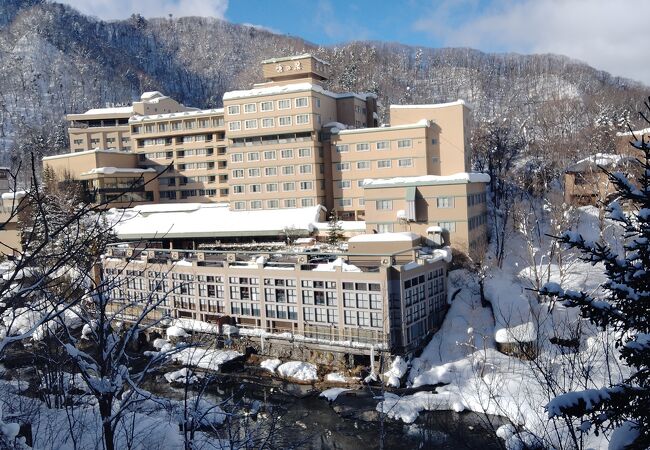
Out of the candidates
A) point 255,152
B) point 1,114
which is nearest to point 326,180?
point 255,152

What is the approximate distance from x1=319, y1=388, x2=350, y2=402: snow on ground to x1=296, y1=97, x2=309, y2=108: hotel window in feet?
56.7

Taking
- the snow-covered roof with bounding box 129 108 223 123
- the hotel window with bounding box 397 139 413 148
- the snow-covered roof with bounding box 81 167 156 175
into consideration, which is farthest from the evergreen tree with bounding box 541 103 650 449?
the snow-covered roof with bounding box 129 108 223 123

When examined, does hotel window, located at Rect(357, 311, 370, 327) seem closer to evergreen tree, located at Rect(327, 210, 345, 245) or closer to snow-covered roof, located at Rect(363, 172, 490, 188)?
evergreen tree, located at Rect(327, 210, 345, 245)

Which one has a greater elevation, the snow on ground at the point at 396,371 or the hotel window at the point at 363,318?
the hotel window at the point at 363,318

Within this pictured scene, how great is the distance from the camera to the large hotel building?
17516 mm

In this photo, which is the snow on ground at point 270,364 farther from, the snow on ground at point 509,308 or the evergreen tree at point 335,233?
the evergreen tree at point 335,233

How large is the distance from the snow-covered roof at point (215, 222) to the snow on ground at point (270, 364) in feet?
30.6

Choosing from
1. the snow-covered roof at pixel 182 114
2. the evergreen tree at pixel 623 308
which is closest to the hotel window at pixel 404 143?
the snow-covered roof at pixel 182 114

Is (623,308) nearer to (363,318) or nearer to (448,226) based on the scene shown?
(363,318)

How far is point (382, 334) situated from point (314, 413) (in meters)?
3.51

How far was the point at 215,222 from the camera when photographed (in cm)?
2844

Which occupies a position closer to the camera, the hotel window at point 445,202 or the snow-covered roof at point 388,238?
the snow-covered roof at point 388,238

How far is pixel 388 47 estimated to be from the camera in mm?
96812

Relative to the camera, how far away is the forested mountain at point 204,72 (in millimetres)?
60469
